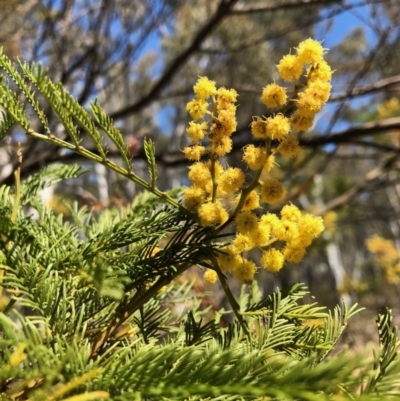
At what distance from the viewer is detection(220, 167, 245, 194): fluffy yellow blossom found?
375mm

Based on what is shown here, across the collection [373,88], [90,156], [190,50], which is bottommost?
[90,156]

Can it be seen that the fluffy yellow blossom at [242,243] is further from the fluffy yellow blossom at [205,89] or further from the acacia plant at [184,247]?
the fluffy yellow blossom at [205,89]

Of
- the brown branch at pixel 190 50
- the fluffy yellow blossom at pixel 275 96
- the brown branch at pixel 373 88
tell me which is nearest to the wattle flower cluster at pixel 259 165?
the fluffy yellow blossom at pixel 275 96

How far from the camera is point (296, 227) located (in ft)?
1.22

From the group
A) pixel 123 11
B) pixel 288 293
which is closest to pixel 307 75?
pixel 288 293

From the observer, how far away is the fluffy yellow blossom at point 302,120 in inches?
14.0

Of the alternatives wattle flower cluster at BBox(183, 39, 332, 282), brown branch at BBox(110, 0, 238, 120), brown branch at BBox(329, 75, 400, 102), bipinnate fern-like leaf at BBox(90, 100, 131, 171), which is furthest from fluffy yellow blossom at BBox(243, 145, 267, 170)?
brown branch at BBox(110, 0, 238, 120)

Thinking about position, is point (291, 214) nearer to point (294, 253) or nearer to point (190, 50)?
point (294, 253)

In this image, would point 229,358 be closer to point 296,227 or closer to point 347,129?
point 296,227

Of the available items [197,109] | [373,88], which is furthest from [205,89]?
[373,88]

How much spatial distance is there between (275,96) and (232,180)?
0.08 meters

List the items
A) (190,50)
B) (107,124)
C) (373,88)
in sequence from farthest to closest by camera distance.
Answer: (190,50) → (373,88) → (107,124)

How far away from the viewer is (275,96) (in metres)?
0.38

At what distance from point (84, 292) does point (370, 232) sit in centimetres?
1280
